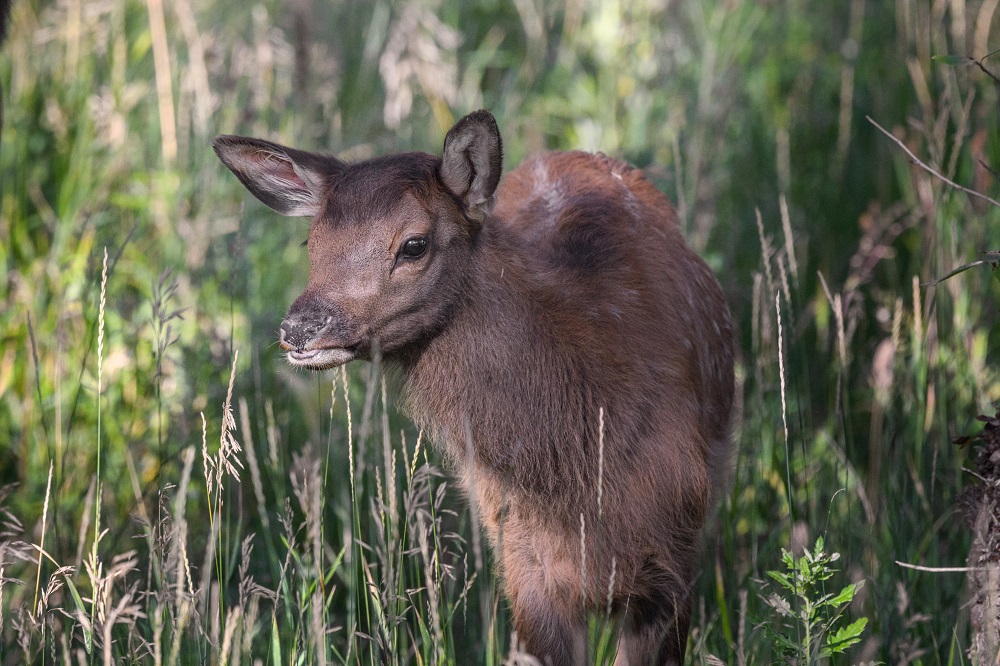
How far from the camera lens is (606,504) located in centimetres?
376

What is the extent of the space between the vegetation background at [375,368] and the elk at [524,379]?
8.3 inches

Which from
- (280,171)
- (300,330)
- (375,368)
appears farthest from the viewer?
(280,171)

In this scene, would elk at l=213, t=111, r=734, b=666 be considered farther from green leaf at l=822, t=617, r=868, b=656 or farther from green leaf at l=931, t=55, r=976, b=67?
green leaf at l=931, t=55, r=976, b=67

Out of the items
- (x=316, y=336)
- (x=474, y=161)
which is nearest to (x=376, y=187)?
(x=474, y=161)

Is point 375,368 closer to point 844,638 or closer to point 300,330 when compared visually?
point 300,330

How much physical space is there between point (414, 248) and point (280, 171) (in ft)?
2.35

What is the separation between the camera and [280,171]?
4117mm

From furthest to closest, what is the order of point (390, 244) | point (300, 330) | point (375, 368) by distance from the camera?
point (390, 244) < point (300, 330) < point (375, 368)

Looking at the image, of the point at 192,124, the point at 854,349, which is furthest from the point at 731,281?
the point at 192,124

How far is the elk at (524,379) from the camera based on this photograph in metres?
3.66

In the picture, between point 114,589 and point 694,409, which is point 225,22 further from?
point 694,409

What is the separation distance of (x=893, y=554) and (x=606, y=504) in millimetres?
1037

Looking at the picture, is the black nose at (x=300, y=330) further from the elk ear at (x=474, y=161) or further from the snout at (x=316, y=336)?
the elk ear at (x=474, y=161)

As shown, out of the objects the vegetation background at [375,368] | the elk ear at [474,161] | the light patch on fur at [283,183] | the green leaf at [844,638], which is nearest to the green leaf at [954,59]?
the vegetation background at [375,368]
